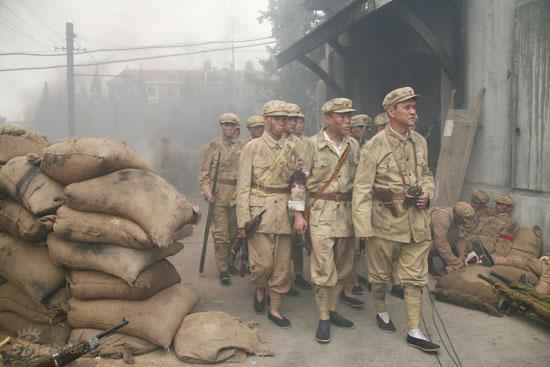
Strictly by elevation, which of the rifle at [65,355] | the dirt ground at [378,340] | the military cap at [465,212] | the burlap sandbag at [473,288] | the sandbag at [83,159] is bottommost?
the dirt ground at [378,340]

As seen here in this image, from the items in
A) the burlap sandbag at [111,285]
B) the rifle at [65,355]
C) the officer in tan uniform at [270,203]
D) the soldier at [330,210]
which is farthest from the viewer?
the officer in tan uniform at [270,203]

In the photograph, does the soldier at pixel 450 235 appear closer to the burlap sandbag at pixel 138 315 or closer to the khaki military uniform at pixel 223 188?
the khaki military uniform at pixel 223 188

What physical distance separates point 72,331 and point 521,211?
4906 mm

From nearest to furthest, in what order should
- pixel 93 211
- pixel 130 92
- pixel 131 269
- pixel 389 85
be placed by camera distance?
pixel 131 269, pixel 93 211, pixel 389 85, pixel 130 92

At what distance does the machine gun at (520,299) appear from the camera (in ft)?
12.2

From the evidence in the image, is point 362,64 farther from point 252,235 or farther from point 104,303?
point 104,303

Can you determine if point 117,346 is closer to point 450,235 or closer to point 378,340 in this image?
point 378,340

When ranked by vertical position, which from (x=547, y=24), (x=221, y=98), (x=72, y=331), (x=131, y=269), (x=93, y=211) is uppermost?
(x=221, y=98)

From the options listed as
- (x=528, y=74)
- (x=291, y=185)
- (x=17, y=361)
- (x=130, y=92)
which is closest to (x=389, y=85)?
(x=528, y=74)

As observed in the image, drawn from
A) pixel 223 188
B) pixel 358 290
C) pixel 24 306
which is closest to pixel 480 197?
pixel 358 290

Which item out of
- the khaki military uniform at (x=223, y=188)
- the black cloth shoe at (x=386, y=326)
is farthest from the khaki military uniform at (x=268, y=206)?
the khaki military uniform at (x=223, y=188)

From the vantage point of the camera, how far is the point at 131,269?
3.40 meters

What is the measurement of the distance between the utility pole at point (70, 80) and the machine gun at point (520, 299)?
24048 millimetres

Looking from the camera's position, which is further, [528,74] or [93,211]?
[528,74]
